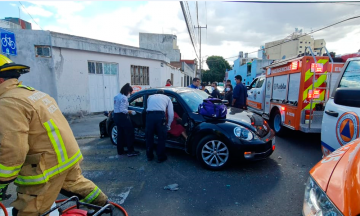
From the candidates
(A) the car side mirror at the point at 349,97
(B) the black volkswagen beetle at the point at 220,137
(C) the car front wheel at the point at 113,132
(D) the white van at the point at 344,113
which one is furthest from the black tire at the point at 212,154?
(C) the car front wheel at the point at 113,132

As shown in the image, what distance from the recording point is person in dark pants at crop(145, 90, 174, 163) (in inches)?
155

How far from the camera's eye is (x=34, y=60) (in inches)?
327

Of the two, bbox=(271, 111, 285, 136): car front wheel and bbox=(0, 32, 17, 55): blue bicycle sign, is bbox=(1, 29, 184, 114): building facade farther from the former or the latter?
bbox=(271, 111, 285, 136): car front wheel

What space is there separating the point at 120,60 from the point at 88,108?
9.87 ft

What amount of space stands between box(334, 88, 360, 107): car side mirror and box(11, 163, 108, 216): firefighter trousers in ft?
8.41

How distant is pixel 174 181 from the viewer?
133 inches

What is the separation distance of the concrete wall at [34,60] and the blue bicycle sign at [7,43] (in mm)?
1955

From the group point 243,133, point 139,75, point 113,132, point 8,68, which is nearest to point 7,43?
point 113,132

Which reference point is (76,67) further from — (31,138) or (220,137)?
(31,138)

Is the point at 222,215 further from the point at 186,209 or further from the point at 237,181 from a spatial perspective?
the point at 237,181

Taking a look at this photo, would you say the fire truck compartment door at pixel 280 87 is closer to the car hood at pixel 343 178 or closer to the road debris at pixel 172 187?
the road debris at pixel 172 187

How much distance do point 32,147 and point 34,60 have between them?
8718mm

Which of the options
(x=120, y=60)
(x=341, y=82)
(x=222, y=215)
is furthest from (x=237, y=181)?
(x=120, y=60)

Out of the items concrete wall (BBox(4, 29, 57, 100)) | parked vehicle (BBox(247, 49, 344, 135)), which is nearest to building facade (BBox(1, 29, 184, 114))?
concrete wall (BBox(4, 29, 57, 100))
